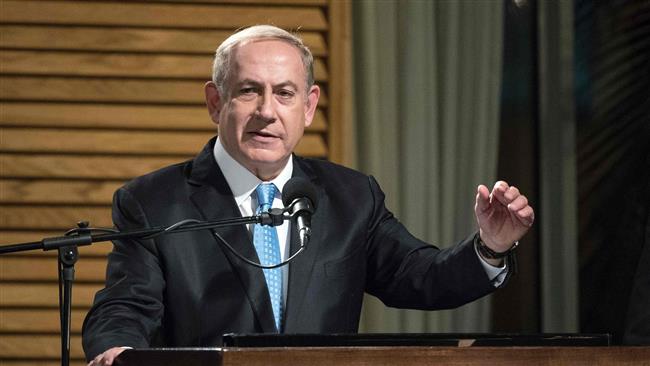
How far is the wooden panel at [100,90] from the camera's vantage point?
14.0ft

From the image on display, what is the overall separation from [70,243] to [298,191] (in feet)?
1.48

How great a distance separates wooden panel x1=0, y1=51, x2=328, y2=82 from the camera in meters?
4.28

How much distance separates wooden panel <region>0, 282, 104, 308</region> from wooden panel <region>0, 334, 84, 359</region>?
0.11 meters

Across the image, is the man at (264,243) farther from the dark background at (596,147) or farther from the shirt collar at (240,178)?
the dark background at (596,147)

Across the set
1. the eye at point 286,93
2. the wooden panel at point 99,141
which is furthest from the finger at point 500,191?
the wooden panel at point 99,141

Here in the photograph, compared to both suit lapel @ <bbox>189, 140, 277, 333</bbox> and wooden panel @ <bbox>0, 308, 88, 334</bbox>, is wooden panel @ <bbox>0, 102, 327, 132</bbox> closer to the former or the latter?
wooden panel @ <bbox>0, 308, 88, 334</bbox>

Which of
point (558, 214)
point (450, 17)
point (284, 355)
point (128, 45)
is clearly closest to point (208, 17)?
point (128, 45)

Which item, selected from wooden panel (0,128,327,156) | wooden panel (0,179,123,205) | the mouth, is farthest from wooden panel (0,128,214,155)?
the mouth

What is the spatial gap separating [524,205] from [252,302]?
67cm

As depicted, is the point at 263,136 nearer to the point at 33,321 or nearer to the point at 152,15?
the point at 152,15

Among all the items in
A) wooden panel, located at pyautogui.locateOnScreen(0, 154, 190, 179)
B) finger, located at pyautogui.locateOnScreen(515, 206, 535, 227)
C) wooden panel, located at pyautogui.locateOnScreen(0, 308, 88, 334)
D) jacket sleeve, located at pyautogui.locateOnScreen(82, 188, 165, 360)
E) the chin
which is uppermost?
wooden panel, located at pyautogui.locateOnScreen(0, 154, 190, 179)

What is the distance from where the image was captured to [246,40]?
2963 millimetres

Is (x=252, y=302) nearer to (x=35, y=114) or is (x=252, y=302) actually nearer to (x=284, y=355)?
(x=284, y=355)

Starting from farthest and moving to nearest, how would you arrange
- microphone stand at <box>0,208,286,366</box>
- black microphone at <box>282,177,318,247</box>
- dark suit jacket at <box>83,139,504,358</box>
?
dark suit jacket at <box>83,139,504,358</box> < black microphone at <box>282,177,318,247</box> < microphone stand at <box>0,208,286,366</box>
